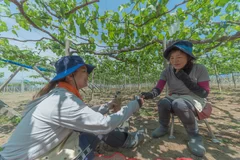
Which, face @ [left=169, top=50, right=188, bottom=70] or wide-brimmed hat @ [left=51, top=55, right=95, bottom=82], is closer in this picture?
wide-brimmed hat @ [left=51, top=55, right=95, bottom=82]

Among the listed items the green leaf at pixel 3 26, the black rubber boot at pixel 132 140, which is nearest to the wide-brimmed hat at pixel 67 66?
the black rubber boot at pixel 132 140

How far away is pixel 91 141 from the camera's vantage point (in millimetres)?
1451

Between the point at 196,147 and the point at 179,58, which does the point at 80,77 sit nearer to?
the point at 179,58

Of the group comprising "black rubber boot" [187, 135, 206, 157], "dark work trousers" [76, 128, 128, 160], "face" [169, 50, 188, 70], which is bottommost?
"black rubber boot" [187, 135, 206, 157]

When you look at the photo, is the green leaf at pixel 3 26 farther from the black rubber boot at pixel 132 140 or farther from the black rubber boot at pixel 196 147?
the black rubber boot at pixel 196 147

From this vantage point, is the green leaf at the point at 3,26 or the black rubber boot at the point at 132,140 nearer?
the black rubber boot at the point at 132,140

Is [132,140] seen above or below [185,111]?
below

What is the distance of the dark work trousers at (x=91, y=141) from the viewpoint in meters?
1.32

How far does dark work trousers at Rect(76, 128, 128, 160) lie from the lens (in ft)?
4.34

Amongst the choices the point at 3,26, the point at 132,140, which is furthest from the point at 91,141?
the point at 3,26

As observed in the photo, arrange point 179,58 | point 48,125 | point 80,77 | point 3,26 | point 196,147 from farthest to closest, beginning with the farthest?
point 3,26, point 179,58, point 196,147, point 80,77, point 48,125

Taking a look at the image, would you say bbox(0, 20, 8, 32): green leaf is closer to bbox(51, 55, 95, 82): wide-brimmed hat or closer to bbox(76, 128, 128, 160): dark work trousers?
bbox(51, 55, 95, 82): wide-brimmed hat

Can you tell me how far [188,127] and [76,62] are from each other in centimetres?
164

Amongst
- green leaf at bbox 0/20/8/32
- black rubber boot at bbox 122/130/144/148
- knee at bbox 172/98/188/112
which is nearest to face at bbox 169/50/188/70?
knee at bbox 172/98/188/112
